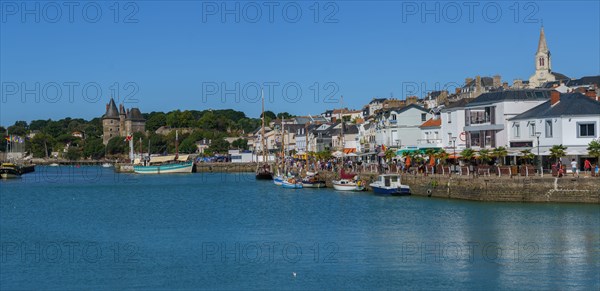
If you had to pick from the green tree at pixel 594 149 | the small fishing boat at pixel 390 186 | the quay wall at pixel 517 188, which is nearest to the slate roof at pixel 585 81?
the small fishing boat at pixel 390 186

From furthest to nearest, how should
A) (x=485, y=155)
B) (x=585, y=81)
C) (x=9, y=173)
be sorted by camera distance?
1. (x=9, y=173)
2. (x=585, y=81)
3. (x=485, y=155)

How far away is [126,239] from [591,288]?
72.1 feet

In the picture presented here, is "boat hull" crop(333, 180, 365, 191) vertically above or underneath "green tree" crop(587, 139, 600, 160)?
underneath

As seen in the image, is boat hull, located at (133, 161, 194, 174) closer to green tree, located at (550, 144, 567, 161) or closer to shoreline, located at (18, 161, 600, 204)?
shoreline, located at (18, 161, 600, 204)

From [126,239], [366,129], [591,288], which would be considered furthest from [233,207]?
[366,129]

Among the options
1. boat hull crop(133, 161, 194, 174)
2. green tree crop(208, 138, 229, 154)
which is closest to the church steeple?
boat hull crop(133, 161, 194, 174)

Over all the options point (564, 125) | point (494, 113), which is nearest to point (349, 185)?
point (494, 113)

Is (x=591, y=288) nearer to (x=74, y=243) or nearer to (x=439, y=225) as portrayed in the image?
(x=439, y=225)

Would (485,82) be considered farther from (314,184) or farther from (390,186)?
(390,186)

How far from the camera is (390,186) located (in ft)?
203

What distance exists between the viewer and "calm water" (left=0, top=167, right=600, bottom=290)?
2952cm

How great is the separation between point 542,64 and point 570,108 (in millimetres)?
91240

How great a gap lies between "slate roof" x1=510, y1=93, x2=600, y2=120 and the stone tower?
8184cm

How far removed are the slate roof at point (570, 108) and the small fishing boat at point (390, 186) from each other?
957 centimetres
